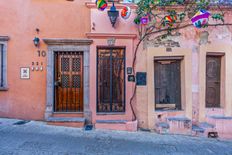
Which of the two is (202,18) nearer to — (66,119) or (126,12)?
(126,12)

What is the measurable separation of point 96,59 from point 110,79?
2.61 feet

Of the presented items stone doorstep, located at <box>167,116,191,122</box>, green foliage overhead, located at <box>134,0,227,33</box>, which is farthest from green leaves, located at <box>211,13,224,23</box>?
stone doorstep, located at <box>167,116,191,122</box>

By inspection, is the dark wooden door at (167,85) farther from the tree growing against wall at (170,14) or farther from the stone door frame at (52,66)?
the stone door frame at (52,66)

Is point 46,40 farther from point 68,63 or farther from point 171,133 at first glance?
point 171,133

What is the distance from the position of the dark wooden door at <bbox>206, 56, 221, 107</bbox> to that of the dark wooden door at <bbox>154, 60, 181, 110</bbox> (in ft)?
3.20

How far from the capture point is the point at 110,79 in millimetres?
5871

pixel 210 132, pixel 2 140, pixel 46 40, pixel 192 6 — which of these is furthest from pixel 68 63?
pixel 210 132

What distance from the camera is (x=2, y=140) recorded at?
14.2 feet

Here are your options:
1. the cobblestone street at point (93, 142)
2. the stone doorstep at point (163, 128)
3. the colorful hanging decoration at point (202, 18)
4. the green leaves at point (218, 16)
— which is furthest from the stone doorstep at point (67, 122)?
the green leaves at point (218, 16)

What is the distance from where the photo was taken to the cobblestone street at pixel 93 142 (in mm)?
4010

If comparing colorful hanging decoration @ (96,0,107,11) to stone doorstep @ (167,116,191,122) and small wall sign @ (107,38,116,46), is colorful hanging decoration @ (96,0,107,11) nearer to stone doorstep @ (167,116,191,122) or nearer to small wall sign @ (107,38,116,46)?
small wall sign @ (107,38,116,46)

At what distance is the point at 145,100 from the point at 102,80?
1.54m

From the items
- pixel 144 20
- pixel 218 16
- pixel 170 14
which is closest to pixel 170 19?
pixel 170 14

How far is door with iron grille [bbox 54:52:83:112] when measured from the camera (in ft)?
19.2
